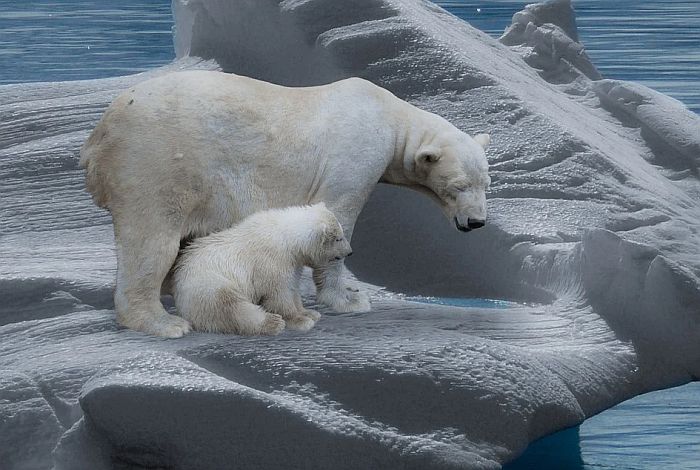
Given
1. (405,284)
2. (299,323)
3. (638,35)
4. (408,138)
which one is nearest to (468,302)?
(405,284)

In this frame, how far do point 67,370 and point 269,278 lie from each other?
75 cm

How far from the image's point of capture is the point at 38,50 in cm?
1449

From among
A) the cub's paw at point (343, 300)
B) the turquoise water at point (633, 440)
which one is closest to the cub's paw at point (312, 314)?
the cub's paw at point (343, 300)

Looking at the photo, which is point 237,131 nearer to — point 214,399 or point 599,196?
point 214,399

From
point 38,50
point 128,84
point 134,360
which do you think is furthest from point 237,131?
point 38,50

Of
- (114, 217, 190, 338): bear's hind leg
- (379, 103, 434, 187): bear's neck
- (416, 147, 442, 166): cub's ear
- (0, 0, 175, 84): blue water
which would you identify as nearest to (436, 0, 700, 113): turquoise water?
(0, 0, 175, 84): blue water

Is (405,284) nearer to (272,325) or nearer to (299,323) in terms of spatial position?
(299,323)

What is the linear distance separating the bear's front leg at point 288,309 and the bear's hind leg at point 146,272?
0.30 meters

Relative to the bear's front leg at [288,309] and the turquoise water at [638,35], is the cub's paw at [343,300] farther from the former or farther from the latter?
the turquoise water at [638,35]

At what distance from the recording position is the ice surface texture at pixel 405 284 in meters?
4.00

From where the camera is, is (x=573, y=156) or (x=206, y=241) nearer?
(x=206, y=241)

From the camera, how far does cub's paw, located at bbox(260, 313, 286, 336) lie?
168 inches

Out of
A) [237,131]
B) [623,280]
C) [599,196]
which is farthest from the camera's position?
[599,196]

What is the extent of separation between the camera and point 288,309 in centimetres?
437
